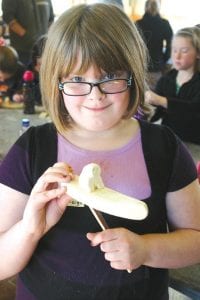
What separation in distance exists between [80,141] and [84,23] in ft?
A: 0.76

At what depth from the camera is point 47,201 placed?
2.20 feet

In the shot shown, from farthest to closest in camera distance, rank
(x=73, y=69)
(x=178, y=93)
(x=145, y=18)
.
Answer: (x=145, y=18) → (x=178, y=93) → (x=73, y=69)

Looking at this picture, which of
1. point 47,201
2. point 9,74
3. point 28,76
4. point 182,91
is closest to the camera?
point 47,201

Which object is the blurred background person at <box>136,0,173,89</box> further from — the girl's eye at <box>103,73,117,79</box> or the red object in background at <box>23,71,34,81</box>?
the girl's eye at <box>103,73,117,79</box>

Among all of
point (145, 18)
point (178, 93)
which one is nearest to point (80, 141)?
point (178, 93)

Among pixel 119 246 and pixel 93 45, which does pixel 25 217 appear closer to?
pixel 119 246

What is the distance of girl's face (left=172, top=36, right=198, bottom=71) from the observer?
202 cm

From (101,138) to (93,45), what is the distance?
199 mm

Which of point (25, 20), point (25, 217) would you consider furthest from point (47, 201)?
point (25, 20)

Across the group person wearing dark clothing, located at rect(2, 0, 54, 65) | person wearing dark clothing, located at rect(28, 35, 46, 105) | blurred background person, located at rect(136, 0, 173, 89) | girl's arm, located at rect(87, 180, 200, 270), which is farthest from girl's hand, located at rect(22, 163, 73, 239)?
blurred background person, located at rect(136, 0, 173, 89)

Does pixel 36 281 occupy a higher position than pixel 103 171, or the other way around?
pixel 103 171

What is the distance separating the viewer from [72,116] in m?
0.75

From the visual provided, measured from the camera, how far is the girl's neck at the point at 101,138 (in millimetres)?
784

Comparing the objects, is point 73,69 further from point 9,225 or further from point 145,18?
point 145,18
